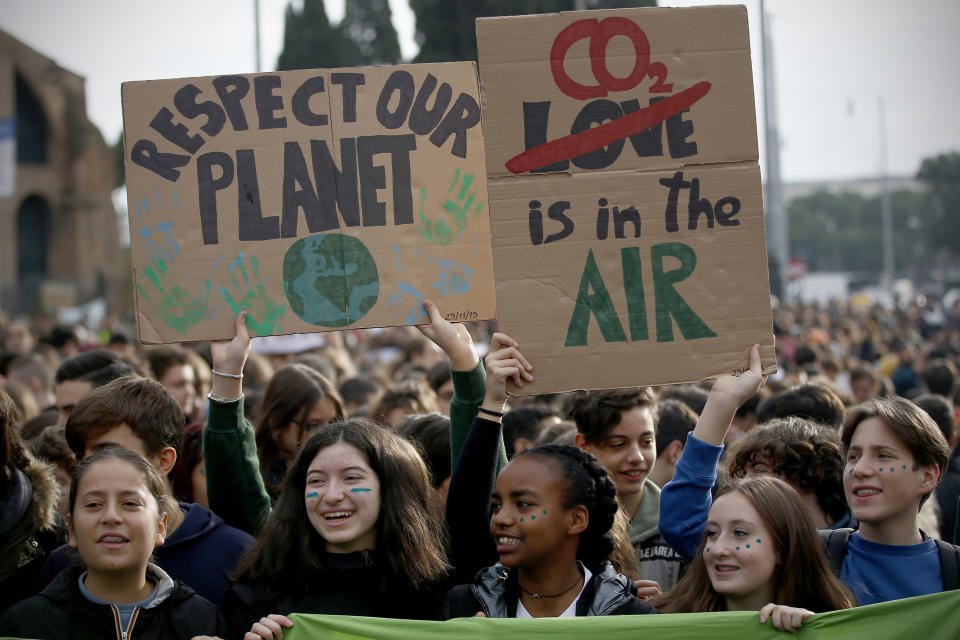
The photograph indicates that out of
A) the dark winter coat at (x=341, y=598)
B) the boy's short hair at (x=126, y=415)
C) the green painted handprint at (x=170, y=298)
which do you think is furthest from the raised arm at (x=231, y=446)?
the dark winter coat at (x=341, y=598)

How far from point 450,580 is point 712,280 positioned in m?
1.23

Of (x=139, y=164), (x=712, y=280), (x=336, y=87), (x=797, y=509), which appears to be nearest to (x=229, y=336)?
(x=139, y=164)

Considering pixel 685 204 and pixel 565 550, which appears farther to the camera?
pixel 685 204

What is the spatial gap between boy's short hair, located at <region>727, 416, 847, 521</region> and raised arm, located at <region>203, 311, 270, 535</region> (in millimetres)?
1729

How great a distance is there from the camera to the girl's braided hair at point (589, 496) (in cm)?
329

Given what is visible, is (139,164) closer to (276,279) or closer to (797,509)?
(276,279)

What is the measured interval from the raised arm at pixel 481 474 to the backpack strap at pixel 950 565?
133 cm

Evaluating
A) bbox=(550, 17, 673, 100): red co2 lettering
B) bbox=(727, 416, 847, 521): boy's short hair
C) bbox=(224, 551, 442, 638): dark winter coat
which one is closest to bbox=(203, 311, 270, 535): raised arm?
bbox=(224, 551, 442, 638): dark winter coat

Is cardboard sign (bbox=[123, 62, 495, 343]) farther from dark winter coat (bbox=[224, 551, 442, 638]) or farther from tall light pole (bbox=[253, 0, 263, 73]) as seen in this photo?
tall light pole (bbox=[253, 0, 263, 73])

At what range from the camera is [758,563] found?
3111 millimetres

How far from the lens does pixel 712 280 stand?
3455mm

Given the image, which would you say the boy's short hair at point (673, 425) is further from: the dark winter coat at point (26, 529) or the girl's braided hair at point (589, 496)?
the dark winter coat at point (26, 529)

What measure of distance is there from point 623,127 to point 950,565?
1.64 meters

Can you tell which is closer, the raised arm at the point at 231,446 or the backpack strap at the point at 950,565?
the backpack strap at the point at 950,565
